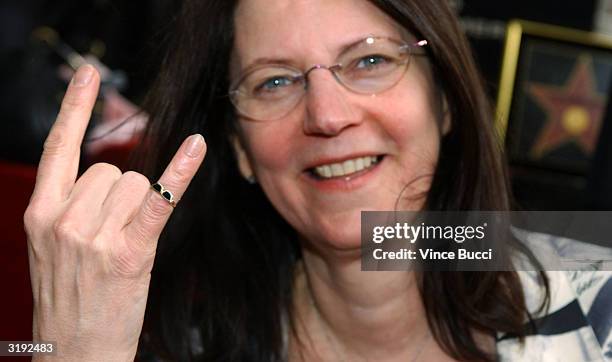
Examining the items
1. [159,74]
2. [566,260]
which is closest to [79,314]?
[159,74]

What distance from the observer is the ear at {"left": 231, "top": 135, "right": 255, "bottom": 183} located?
5.98 feet

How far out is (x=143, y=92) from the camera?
2.47 meters

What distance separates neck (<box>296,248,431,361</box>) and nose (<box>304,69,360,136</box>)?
0.89 ft

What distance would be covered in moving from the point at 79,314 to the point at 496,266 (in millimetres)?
746

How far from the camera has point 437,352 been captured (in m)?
1.73

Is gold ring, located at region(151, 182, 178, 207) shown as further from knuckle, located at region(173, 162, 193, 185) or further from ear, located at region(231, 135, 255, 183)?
ear, located at region(231, 135, 255, 183)

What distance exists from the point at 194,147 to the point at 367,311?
2.01ft

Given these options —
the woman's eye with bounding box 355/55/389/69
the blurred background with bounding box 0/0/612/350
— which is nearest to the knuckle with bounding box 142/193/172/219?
the woman's eye with bounding box 355/55/389/69

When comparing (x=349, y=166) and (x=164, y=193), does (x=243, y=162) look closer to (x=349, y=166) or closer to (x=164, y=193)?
(x=349, y=166)

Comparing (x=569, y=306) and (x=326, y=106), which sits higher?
(x=326, y=106)

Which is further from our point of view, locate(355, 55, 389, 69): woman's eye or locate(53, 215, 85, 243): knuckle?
locate(355, 55, 389, 69): woman's eye

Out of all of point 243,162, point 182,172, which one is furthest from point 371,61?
point 182,172

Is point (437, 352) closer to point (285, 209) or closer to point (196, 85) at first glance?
point (285, 209)

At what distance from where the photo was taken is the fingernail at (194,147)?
1258 mm
